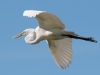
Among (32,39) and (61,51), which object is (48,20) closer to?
(32,39)

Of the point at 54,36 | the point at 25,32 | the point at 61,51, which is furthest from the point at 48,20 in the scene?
the point at 61,51

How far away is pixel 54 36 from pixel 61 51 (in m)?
1.64

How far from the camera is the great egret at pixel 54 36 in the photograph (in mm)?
19688

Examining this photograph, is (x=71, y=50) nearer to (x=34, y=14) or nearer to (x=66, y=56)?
(x=66, y=56)

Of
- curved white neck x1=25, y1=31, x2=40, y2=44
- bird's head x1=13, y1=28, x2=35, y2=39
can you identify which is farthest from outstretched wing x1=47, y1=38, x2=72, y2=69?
curved white neck x1=25, y1=31, x2=40, y2=44

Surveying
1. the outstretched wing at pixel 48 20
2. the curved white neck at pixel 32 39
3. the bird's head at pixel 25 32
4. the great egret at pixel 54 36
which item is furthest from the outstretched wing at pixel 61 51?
the outstretched wing at pixel 48 20

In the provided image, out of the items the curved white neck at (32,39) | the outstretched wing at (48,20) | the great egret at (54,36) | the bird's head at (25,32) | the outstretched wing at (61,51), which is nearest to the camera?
the outstretched wing at (48,20)

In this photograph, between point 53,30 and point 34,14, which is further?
point 53,30

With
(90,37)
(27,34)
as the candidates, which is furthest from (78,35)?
(27,34)

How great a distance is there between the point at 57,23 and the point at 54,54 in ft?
6.76

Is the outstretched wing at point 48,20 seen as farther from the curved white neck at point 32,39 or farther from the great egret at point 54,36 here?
the curved white neck at point 32,39

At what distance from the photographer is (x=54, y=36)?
2006cm

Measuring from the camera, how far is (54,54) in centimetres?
2161

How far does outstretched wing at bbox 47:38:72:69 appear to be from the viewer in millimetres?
21328
